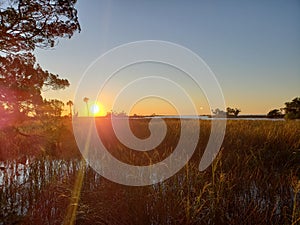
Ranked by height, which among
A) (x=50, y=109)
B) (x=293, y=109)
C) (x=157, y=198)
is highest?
(x=293, y=109)

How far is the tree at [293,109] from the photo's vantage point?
22.5 metres

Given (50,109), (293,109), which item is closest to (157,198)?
(50,109)

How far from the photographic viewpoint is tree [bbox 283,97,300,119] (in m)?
22.5

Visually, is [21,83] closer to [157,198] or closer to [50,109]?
[50,109]

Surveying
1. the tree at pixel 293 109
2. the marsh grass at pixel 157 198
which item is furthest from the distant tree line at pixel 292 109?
the marsh grass at pixel 157 198

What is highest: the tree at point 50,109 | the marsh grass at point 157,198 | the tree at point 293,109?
the tree at point 293,109

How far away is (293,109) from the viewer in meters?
23.8

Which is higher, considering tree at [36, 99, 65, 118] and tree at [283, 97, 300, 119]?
tree at [283, 97, 300, 119]

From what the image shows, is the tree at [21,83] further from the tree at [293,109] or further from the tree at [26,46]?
the tree at [293,109]

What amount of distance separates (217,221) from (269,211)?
2.93 ft

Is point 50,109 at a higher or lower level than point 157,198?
higher

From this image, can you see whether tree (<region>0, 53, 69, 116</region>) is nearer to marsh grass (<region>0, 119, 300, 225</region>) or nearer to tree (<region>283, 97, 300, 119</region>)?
marsh grass (<region>0, 119, 300, 225</region>)

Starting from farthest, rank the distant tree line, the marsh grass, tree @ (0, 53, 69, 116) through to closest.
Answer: the distant tree line, tree @ (0, 53, 69, 116), the marsh grass

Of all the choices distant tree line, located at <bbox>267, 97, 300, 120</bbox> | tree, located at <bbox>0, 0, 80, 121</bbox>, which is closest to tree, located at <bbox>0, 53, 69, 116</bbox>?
tree, located at <bbox>0, 0, 80, 121</bbox>
